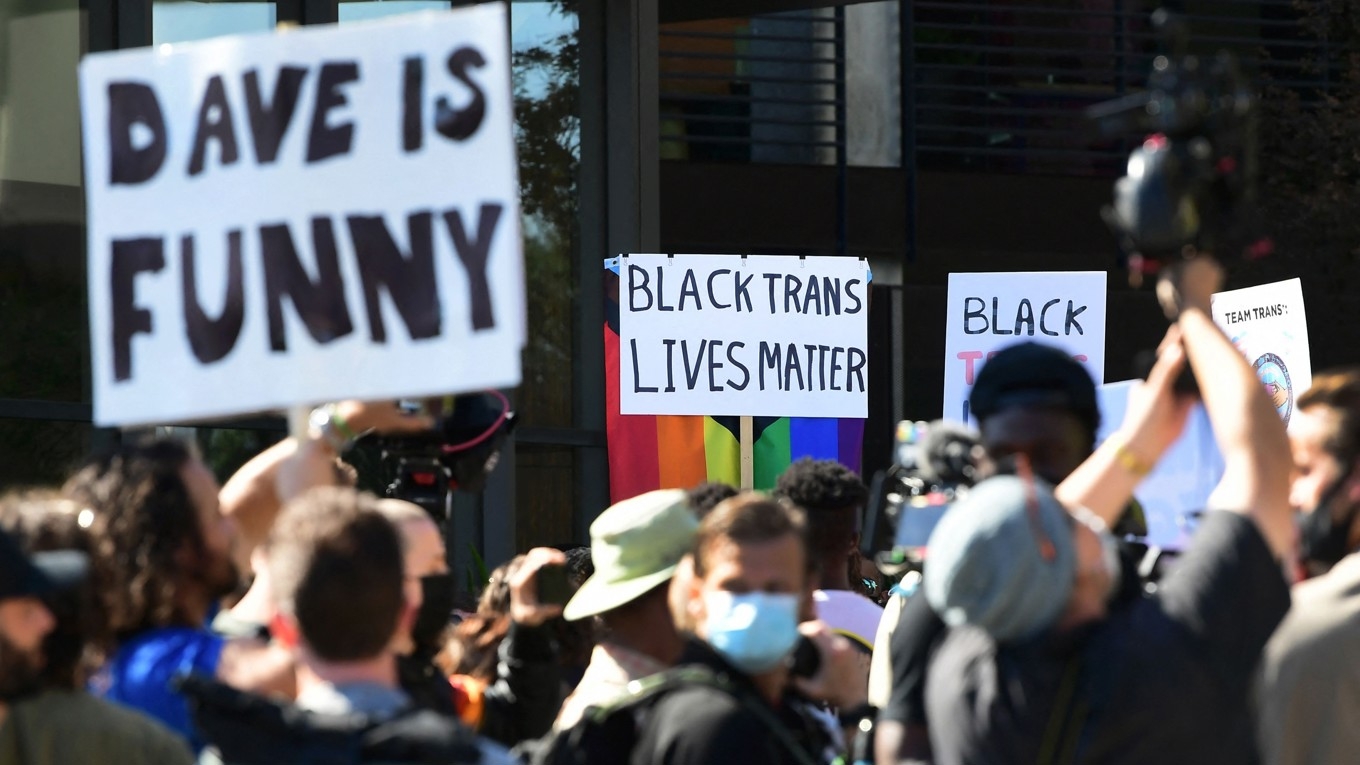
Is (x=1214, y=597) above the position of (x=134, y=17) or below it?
below

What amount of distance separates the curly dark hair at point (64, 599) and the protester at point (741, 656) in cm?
89

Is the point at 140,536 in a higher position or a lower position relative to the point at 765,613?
higher

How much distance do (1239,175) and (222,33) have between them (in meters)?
6.61

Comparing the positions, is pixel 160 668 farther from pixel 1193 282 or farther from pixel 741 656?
pixel 1193 282

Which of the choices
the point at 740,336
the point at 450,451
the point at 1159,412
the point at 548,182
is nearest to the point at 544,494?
the point at 548,182

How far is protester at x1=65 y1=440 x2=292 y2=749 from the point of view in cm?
342

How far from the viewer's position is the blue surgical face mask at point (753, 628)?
3.58 meters

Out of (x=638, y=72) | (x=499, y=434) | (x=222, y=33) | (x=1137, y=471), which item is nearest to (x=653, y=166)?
(x=638, y=72)

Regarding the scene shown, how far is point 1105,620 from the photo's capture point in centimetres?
317

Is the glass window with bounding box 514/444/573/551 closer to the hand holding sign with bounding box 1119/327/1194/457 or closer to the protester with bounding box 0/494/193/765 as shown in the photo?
the hand holding sign with bounding box 1119/327/1194/457

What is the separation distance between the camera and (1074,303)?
29.8 ft

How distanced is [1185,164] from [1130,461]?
23.8 inches

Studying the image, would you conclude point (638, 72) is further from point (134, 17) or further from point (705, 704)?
point (705, 704)

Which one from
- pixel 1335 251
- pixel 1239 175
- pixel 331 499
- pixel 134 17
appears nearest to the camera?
pixel 331 499
